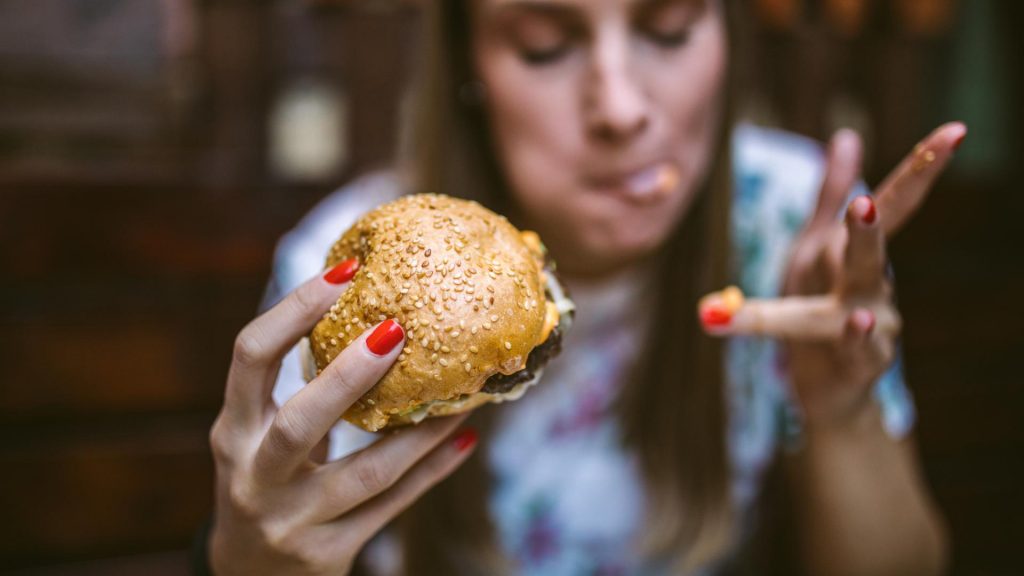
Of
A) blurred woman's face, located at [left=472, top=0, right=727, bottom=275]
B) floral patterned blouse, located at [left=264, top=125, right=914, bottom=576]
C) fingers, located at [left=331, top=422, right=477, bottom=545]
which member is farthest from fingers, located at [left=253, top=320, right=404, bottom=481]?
floral patterned blouse, located at [left=264, top=125, right=914, bottom=576]

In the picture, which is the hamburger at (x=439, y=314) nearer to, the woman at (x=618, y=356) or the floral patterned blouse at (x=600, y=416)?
the woman at (x=618, y=356)

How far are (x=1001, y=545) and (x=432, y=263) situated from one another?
450 cm

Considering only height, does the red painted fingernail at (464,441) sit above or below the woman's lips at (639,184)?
below

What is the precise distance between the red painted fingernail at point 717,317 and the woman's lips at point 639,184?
384mm

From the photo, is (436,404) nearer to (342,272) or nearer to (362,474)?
(362,474)

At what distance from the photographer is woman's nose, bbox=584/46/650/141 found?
4.78 feet

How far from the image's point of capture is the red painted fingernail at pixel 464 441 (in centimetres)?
122

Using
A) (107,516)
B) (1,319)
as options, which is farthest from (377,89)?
(107,516)

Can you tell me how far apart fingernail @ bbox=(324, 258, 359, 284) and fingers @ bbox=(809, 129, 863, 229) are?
41.0 inches

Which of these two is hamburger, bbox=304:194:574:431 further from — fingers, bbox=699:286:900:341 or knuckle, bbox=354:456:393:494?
fingers, bbox=699:286:900:341

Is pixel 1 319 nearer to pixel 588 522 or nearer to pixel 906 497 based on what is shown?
pixel 588 522

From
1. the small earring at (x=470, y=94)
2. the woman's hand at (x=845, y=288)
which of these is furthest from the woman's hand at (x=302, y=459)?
the small earring at (x=470, y=94)

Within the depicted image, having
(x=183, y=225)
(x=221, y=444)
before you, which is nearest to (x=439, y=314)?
(x=221, y=444)

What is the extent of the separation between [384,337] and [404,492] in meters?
0.35
